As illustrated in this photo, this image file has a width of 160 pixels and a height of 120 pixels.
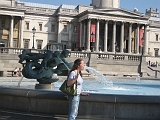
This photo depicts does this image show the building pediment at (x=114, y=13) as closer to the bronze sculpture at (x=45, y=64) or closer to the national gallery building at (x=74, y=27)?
the national gallery building at (x=74, y=27)

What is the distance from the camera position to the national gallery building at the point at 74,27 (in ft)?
196

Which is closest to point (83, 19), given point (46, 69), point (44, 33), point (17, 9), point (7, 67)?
point (44, 33)

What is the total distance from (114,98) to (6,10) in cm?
5507

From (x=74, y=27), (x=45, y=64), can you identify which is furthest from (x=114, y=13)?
(x=45, y=64)

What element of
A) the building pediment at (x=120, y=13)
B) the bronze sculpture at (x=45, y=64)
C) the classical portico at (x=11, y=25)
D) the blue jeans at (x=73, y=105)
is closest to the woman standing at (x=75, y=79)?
the blue jeans at (x=73, y=105)

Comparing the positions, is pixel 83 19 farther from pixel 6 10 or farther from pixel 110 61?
pixel 110 61

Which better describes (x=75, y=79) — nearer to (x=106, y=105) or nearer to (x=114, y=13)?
(x=106, y=105)

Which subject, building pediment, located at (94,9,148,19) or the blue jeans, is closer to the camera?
the blue jeans

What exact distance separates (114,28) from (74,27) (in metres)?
10.1

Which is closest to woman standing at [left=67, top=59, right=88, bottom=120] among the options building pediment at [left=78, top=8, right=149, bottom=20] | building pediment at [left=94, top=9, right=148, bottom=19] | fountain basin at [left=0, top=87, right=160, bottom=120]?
fountain basin at [left=0, top=87, right=160, bottom=120]

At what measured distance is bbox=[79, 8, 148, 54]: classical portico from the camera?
60406 mm

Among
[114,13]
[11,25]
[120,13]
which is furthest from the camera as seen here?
[120,13]

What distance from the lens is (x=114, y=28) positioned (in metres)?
62.4

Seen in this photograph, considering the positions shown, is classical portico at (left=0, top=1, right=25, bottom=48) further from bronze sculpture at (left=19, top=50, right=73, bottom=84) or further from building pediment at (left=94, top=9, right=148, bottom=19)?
bronze sculpture at (left=19, top=50, right=73, bottom=84)
